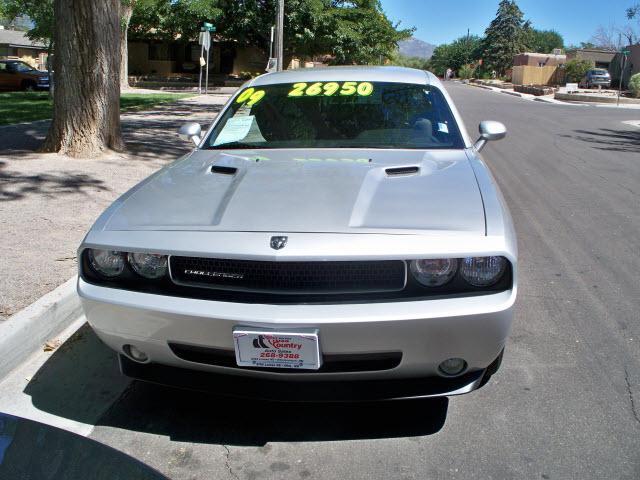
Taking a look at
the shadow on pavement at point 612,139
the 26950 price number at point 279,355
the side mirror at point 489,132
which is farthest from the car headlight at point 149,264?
the shadow on pavement at point 612,139

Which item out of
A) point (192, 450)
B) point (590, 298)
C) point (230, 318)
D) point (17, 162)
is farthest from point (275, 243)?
point (17, 162)

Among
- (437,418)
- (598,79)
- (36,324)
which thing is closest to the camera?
(437,418)

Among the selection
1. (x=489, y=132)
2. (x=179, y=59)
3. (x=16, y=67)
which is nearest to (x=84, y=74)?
(x=489, y=132)

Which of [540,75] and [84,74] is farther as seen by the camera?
[540,75]

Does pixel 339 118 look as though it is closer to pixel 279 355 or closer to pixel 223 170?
pixel 223 170

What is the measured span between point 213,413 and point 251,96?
2376mm

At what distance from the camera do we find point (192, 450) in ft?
9.22

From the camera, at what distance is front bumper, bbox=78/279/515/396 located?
2.45 metres

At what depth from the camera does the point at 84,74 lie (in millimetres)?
8594

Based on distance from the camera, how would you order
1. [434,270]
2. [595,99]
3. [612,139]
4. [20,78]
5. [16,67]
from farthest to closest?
[595,99], [16,67], [20,78], [612,139], [434,270]

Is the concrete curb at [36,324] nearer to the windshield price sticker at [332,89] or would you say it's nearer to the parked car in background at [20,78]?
the windshield price sticker at [332,89]

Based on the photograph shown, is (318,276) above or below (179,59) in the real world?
below

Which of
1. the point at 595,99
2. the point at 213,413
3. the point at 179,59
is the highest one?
the point at 179,59

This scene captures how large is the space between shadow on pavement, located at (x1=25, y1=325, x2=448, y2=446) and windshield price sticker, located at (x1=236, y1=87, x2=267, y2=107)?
2098 millimetres
